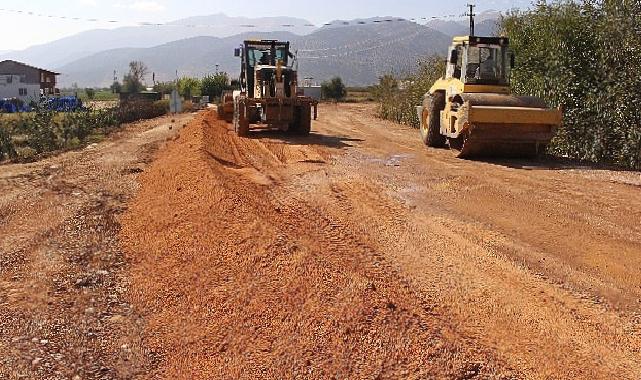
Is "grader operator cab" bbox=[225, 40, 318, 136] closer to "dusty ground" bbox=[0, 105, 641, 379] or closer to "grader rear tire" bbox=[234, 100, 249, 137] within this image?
"grader rear tire" bbox=[234, 100, 249, 137]

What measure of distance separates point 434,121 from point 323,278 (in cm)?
1133

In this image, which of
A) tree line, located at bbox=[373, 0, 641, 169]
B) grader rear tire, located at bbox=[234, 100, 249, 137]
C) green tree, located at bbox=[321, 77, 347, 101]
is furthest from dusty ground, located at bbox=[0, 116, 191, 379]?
green tree, located at bbox=[321, 77, 347, 101]

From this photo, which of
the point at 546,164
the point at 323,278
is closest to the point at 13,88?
the point at 546,164

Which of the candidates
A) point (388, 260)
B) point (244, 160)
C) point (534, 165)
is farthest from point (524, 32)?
point (388, 260)

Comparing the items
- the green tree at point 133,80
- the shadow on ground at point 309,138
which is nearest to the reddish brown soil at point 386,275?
the shadow on ground at point 309,138

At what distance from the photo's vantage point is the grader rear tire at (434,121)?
1612 centimetres

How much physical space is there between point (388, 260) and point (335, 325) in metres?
1.78

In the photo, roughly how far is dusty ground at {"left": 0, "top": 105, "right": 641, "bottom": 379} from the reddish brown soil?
0.02 meters

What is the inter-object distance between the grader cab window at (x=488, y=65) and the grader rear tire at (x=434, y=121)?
1328 millimetres

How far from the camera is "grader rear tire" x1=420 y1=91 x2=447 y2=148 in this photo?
52.9ft

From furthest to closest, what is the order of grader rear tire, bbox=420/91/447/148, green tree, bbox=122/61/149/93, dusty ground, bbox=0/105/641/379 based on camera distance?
1. green tree, bbox=122/61/149/93
2. grader rear tire, bbox=420/91/447/148
3. dusty ground, bbox=0/105/641/379

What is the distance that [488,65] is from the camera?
15.1 meters

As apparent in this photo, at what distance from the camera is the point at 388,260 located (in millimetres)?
6375

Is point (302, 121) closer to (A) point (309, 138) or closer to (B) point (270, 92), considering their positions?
(A) point (309, 138)
